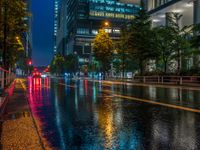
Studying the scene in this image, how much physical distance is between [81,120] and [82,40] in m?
165

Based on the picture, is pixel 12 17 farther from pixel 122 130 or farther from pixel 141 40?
pixel 141 40

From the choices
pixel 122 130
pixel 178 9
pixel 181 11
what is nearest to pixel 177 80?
pixel 178 9

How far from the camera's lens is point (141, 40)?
50781 millimetres

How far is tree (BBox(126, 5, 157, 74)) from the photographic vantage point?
4839cm

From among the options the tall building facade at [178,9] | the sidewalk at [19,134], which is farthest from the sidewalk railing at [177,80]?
the sidewalk at [19,134]

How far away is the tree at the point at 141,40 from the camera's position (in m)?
48.4

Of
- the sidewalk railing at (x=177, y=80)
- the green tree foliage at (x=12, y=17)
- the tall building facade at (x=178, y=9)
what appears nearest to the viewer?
the green tree foliage at (x=12, y=17)

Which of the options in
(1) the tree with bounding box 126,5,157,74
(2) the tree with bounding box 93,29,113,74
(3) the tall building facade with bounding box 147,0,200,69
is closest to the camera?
(1) the tree with bounding box 126,5,157,74

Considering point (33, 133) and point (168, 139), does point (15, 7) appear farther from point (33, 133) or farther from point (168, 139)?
point (168, 139)

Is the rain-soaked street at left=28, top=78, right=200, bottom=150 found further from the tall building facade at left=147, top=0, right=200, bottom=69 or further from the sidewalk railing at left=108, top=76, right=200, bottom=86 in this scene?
the tall building facade at left=147, top=0, right=200, bottom=69

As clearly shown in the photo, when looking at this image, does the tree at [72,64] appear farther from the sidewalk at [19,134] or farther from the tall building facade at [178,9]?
the sidewalk at [19,134]

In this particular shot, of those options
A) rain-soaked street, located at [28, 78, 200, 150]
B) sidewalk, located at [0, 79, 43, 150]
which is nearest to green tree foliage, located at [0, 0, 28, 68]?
rain-soaked street, located at [28, 78, 200, 150]

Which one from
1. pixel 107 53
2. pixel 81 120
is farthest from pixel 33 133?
pixel 107 53

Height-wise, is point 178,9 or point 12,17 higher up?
point 178,9
